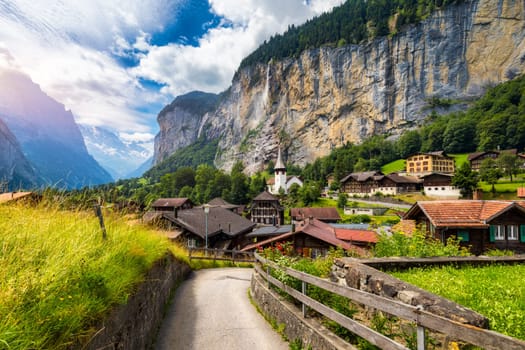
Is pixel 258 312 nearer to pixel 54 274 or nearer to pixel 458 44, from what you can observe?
pixel 54 274

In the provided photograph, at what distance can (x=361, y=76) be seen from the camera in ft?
372

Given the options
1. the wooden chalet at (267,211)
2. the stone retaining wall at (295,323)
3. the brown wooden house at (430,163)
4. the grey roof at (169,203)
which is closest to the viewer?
the stone retaining wall at (295,323)

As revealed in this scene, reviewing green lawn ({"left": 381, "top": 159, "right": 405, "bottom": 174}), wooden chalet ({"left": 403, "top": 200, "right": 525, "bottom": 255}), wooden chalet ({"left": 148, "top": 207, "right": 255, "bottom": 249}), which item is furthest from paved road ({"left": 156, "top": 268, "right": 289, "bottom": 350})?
green lawn ({"left": 381, "top": 159, "right": 405, "bottom": 174})

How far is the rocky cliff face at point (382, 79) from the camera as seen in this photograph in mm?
95312

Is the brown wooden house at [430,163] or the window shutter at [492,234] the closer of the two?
the window shutter at [492,234]

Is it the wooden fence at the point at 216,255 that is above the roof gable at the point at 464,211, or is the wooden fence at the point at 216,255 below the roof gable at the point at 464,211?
below

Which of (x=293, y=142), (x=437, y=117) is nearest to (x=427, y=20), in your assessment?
(x=437, y=117)

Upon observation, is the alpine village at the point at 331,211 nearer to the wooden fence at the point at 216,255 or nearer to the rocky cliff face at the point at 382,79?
the wooden fence at the point at 216,255

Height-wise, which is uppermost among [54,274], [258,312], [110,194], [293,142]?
[293,142]

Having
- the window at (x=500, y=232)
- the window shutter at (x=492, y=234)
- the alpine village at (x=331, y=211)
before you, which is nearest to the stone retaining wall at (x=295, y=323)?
the alpine village at (x=331, y=211)

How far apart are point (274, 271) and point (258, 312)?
174 cm

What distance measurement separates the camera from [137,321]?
15.8 feet

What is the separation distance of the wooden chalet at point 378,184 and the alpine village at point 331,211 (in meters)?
0.39

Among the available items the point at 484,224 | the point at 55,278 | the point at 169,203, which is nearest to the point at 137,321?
the point at 55,278
